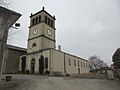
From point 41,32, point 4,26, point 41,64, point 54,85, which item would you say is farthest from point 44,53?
point 54,85

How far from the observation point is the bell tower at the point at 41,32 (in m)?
32.1

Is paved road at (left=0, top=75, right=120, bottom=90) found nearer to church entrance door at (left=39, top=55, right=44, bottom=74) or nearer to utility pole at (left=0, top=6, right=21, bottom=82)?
utility pole at (left=0, top=6, right=21, bottom=82)

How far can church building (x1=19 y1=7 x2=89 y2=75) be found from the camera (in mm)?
28531

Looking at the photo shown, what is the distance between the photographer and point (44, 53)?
29.2 m

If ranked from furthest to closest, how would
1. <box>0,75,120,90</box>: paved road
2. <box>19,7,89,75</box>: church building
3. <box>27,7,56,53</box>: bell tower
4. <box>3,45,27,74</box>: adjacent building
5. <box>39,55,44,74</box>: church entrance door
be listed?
<box>3,45,27,74</box>: adjacent building
<box>27,7,56,53</box>: bell tower
<box>19,7,89,75</box>: church building
<box>39,55,44,74</box>: church entrance door
<box>0,75,120,90</box>: paved road

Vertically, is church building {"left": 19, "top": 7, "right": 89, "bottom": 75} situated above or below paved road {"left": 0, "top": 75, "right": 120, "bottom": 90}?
above

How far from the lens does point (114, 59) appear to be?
30.5 metres

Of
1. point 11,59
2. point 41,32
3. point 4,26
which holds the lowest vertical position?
point 11,59

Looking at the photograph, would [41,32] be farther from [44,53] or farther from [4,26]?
[4,26]

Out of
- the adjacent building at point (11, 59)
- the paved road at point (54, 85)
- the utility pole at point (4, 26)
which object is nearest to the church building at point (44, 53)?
the adjacent building at point (11, 59)

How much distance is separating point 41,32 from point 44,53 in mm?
5984

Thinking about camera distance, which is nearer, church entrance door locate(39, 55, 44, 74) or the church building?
church entrance door locate(39, 55, 44, 74)

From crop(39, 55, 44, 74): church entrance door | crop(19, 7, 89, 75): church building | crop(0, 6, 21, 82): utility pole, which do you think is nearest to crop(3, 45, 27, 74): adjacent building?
crop(19, 7, 89, 75): church building

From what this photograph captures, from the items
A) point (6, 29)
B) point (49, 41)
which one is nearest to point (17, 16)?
point (6, 29)
